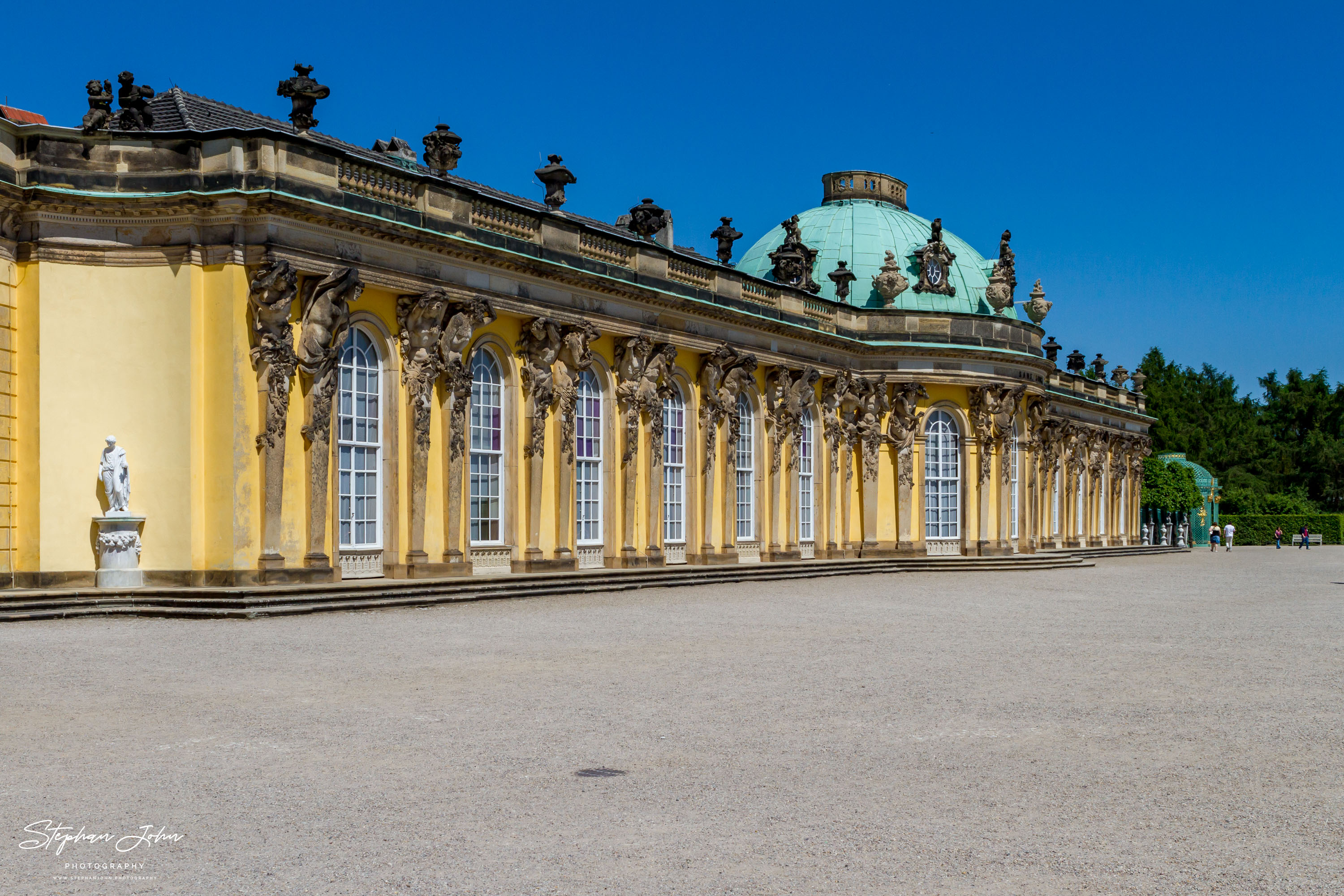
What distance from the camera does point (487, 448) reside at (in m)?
28.0

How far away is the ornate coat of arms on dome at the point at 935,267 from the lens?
1773 inches

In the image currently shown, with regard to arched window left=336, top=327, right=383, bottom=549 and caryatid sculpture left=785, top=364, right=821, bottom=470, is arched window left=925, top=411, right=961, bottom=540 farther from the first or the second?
arched window left=336, top=327, right=383, bottom=549

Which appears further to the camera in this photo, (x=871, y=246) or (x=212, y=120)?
(x=871, y=246)

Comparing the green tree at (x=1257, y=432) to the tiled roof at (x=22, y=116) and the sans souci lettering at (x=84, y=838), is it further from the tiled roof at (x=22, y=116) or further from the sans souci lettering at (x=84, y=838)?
the sans souci lettering at (x=84, y=838)

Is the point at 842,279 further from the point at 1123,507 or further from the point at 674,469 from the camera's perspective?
the point at 1123,507

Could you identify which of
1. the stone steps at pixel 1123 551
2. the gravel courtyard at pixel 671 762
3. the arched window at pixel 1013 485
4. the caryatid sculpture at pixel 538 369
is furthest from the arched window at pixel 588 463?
the stone steps at pixel 1123 551

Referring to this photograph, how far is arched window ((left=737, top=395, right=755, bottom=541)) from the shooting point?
36938mm

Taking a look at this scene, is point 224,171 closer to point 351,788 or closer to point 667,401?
point 667,401

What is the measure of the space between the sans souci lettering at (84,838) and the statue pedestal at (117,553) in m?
16.0

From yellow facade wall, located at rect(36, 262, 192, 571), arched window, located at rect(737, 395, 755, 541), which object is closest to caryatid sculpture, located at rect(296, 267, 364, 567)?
yellow facade wall, located at rect(36, 262, 192, 571)

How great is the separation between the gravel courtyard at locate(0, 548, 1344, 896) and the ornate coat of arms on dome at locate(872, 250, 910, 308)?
88.1ft

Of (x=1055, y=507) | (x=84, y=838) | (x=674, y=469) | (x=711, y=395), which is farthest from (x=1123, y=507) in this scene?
(x=84, y=838)

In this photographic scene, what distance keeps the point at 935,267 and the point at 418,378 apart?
24123mm

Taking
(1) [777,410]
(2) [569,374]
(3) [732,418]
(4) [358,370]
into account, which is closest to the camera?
(4) [358,370]
